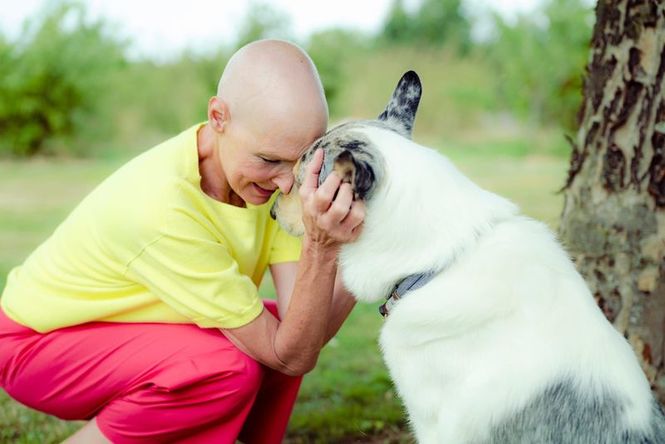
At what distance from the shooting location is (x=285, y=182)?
2961mm

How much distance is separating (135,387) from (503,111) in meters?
18.1

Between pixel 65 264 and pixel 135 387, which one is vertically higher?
pixel 65 264

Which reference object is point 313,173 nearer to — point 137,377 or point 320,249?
point 320,249

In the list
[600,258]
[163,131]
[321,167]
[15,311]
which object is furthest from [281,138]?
[163,131]

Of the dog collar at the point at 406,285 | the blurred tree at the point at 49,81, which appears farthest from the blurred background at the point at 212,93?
the dog collar at the point at 406,285

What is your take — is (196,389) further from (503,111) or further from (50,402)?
(503,111)

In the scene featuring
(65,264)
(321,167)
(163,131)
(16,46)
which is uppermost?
(321,167)

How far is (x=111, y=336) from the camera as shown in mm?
3074

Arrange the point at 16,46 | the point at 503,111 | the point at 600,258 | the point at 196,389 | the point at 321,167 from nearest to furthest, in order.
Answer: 1. the point at 321,167
2. the point at 196,389
3. the point at 600,258
4. the point at 16,46
5. the point at 503,111

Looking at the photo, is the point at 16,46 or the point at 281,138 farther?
the point at 16,46

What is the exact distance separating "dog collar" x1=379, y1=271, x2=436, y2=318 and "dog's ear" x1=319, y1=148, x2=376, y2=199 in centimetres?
31

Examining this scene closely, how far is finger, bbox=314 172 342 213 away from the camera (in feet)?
8.38

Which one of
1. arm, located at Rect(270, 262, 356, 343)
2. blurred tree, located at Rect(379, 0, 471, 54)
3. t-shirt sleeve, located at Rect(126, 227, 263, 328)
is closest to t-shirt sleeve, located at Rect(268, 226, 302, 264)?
arm, located at Rect(270, 262, 356, 343)

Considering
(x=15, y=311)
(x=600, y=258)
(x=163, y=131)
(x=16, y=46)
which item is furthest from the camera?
(x=163, y=131)
